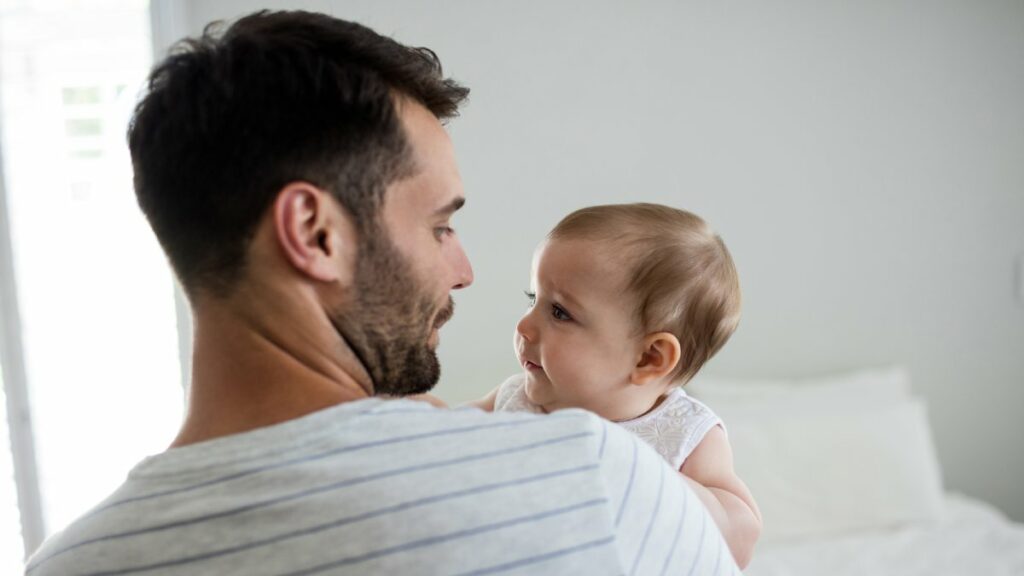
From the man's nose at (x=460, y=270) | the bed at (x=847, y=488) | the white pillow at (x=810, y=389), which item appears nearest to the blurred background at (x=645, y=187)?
the white pillow at (x=810, y=389)

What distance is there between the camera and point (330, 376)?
2.55 feet

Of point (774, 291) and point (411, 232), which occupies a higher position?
point (411, 232)

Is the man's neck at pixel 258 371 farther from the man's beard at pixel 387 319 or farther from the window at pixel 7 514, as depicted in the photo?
the window at pixel 7 514

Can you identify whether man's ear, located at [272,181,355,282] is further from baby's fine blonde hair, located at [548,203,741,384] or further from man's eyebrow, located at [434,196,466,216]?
baby's fine blonde hair, located at [548,203,741,384]

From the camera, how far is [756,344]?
9.39ft

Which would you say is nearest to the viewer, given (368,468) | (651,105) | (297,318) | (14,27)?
(368,468)

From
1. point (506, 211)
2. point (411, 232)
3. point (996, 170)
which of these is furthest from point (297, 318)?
point (996, 170)

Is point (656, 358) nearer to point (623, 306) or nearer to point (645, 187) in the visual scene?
point (623, 306)

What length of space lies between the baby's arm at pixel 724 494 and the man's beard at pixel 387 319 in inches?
13.5

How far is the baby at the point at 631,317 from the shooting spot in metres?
1.17

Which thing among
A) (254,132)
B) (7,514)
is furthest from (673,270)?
(7,514)

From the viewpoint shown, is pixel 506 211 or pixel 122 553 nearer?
pixel 122 553

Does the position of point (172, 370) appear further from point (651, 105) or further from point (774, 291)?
point (774, 291)

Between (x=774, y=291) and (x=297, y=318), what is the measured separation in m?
2.32
